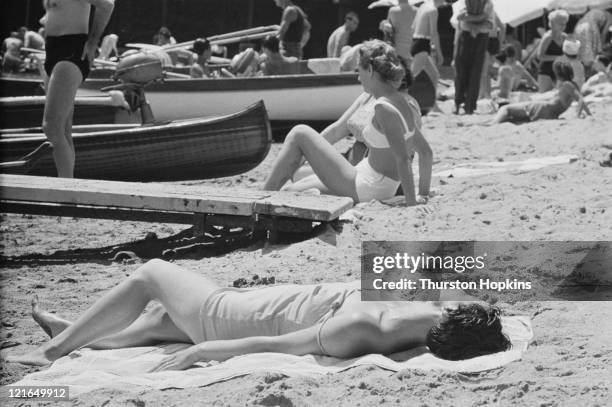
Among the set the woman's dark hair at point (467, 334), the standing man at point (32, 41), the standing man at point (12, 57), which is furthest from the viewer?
the standing man at point (32, 41)

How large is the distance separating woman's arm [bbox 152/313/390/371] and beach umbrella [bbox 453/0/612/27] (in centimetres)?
1563

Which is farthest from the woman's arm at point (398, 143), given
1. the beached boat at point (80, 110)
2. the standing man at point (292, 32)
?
the standing man at point (292, 32)

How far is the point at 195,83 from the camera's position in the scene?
12758 millimetres

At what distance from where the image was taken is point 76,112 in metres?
11.2

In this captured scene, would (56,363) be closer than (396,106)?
Yes

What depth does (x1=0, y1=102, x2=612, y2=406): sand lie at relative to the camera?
12.3 feet

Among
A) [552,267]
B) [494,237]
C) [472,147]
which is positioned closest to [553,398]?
[552,267]

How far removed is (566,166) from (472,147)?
2.38 meters

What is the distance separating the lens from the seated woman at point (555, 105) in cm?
1179

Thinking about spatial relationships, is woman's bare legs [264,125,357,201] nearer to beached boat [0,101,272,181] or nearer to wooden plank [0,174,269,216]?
wooden plank [0,174,269,216]

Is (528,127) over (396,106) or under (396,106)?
under

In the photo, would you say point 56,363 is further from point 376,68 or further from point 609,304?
point 376,68

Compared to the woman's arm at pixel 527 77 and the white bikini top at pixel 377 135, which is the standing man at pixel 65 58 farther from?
the woman's arm at pixel 527 77

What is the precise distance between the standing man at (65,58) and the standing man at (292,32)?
7.62 metres
